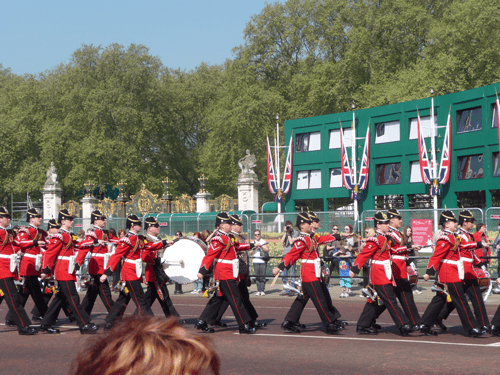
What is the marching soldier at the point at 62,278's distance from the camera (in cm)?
1183

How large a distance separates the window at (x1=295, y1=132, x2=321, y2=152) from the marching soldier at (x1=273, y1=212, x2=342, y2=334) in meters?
31.9

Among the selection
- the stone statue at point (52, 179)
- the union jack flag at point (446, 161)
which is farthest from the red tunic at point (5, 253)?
the stone statue at point (52, 179)

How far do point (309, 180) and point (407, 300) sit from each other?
32586 mm

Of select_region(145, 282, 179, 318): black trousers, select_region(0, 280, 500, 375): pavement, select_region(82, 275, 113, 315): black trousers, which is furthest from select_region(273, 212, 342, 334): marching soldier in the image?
select_region(82, 275, 113, 315): black trousers

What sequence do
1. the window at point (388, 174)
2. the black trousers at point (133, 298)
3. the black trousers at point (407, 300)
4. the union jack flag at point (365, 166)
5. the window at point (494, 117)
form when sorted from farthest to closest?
the window at point (388, 174), the union jack flag at point (365, 166), the window at point (494, 117), the black trousers at point (133, 298), the black trousers at point (407, 300)

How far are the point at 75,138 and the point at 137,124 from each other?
5.42 m

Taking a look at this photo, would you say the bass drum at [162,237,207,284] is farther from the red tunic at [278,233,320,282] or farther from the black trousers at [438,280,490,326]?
the black trousers at [438,280,490,326]

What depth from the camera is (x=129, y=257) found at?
11.7 m

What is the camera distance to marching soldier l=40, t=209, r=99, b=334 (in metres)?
11.8

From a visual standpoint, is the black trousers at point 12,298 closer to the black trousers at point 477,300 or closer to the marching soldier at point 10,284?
the marching soldier at point 10,284

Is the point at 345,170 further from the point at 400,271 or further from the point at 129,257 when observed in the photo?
the point at 129,257

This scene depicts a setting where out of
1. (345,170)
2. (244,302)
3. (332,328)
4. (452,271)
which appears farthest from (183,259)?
(345,170)

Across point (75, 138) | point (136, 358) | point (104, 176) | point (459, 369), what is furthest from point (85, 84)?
point (136, 358)

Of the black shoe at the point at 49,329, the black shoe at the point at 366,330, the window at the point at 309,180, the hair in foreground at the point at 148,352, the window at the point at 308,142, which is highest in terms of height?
the window at the point at 308,142
